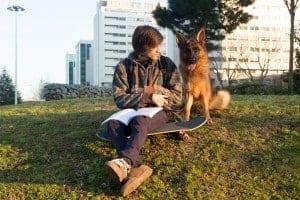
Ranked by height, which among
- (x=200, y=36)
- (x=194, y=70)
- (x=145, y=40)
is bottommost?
(x=194, y=70)

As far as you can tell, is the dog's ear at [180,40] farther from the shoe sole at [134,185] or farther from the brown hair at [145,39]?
the shoe sole at [134,185]

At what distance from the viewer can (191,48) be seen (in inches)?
237

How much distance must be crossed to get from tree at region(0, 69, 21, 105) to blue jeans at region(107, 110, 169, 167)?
26596 mm

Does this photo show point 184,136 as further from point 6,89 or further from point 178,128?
point 6,89

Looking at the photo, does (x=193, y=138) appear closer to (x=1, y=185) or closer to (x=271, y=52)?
(x=1, y=185)

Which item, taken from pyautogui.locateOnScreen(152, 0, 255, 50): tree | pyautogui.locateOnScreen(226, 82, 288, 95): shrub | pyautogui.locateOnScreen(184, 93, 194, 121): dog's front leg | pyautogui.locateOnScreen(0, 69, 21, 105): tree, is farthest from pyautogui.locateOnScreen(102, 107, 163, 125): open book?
pyautogui.locateOnScreen(0, 69, 21, 105): tree

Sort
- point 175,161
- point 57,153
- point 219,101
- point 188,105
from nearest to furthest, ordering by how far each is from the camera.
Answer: point 175,161
point 57,153
point 188,105
point 219,101

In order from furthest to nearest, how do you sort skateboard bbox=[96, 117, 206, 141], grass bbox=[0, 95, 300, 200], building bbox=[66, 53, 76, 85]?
1. building bbox=[66, 53, 76, 85]
2. skateboard bbox=[96, 117, 206, 141]
3. grass bbox=[0, 95, 300, 200]

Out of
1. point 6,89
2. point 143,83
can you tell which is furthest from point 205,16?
point 143,83

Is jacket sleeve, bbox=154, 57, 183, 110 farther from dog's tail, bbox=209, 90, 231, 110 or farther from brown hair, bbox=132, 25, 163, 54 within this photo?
dog's tail, bbox=209, 90, 231, 110

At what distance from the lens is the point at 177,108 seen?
575cm

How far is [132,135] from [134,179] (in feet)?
1.45

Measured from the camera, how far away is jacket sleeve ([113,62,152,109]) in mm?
5145

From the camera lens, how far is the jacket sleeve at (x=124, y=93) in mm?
5145
